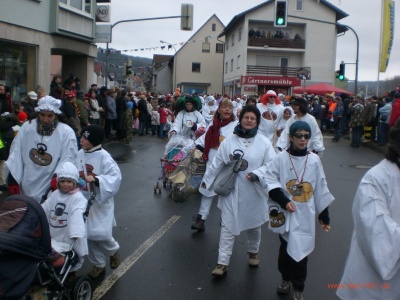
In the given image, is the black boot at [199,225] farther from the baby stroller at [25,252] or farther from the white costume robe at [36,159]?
the baby stroller at [25,252]

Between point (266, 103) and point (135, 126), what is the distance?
42.2 ft

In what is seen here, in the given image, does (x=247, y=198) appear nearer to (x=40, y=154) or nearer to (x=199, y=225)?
(x=199, y=225)

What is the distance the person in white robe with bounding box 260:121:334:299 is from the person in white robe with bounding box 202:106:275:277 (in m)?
0.70

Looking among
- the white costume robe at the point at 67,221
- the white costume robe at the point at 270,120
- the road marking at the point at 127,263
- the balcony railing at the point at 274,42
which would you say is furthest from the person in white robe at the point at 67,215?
the balcony railing at the point at 274,42

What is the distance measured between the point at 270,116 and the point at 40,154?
6.45 metres

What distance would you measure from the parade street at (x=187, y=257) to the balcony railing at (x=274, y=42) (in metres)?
39.8

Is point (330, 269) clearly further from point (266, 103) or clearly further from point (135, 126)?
point (135, 126)

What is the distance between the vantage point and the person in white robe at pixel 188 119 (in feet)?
32.2

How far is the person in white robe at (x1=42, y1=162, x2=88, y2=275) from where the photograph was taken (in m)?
4.49

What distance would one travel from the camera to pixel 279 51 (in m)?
50.1

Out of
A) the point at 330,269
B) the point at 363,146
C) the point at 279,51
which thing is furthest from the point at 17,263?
the point at 279,51

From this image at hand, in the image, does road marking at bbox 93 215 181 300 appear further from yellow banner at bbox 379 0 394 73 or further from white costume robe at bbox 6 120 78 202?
yellow banner at bbox 379 0 394 73

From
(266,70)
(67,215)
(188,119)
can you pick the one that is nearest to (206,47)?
(266,70)

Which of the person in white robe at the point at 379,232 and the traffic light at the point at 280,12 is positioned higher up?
the traffic light at the point at 280,12
